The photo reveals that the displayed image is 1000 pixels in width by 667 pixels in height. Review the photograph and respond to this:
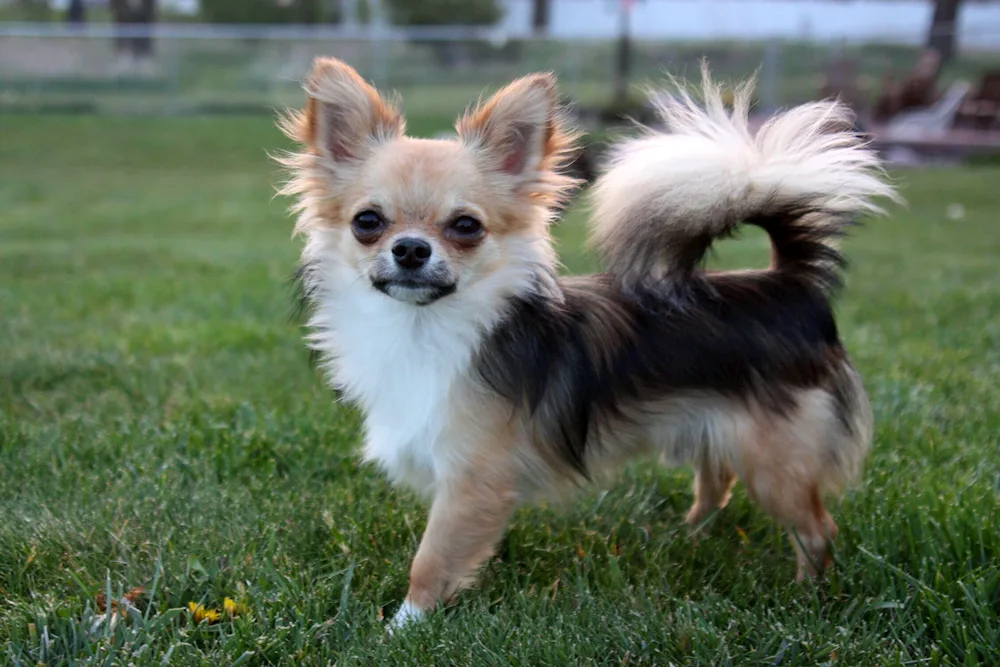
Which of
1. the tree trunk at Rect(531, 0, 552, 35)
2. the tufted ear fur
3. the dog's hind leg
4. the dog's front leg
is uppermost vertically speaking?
the tree trunk at Rect(531, 0, 552, 35)

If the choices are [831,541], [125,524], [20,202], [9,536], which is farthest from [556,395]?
[20,202]

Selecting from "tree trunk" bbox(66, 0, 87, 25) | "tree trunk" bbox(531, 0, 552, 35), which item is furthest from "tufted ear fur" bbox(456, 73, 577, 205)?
"tree trunk" bbox(531, 0, 552, 35)

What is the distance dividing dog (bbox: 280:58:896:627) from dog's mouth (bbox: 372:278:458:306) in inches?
0.7

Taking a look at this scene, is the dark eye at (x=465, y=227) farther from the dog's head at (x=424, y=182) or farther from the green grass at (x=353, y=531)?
the green grass at (x=353, y=531)

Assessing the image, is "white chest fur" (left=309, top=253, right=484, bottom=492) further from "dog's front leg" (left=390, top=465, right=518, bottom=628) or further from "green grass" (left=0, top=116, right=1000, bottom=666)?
"green grass" (left=0, top=116, right=1000, bottom=666)

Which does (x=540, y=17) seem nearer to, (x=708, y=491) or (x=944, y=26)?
(x=944, y=26)

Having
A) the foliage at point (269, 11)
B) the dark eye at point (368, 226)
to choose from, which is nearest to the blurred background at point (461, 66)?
the foliage at point (269, 11)

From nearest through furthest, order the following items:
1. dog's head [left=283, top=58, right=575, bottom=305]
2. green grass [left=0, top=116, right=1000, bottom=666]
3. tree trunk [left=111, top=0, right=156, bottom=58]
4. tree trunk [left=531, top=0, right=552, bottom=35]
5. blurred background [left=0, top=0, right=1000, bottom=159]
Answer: green grass [left=0, top=116, right=1000, bottom=666], dog's head [left=283, top=58, right=575, bottom=305], blurred background [left=0, top=0, right=1000, bottom=159], tree trunk [left=111, top=0, right=156, bottom=58], tree trunk [left=531, top=0, right=552, bottom=35]

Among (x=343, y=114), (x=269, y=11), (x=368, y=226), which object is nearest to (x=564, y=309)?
(x=368, y=226)

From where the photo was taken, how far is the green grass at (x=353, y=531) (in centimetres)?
256

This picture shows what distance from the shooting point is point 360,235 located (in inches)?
114

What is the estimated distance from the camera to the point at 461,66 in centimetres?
2064

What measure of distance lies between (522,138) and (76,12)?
23044 millimetres

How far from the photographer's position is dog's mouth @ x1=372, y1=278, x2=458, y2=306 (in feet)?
9.01
